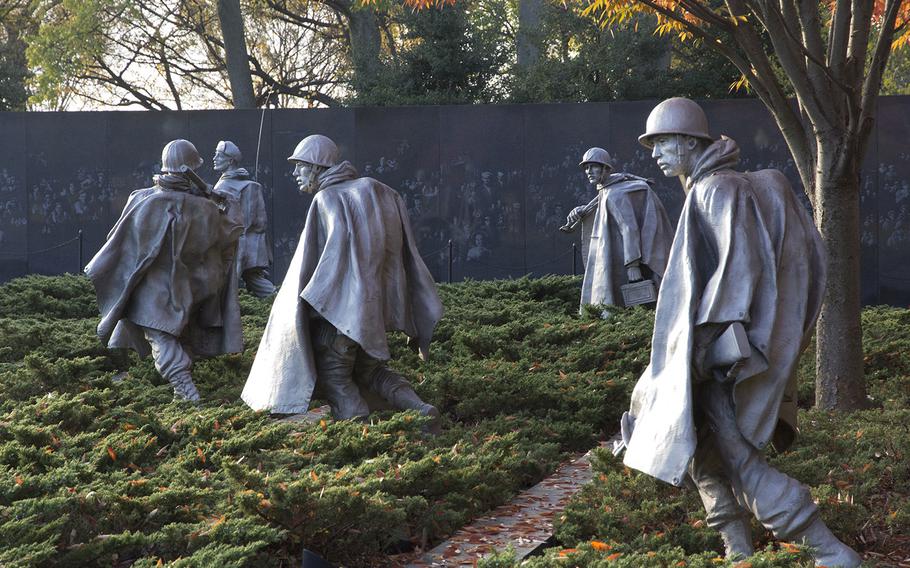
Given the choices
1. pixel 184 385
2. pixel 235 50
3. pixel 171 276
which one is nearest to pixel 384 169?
pixel 235 50

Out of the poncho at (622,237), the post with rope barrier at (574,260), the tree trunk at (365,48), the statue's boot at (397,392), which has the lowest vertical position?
the statue's boot at (397,392)

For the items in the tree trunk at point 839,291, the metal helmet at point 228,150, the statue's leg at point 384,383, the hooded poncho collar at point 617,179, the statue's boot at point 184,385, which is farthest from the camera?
the metal helmet at point 228,150

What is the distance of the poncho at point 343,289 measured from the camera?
7.27 metres

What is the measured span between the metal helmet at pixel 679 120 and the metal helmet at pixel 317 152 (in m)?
3.15

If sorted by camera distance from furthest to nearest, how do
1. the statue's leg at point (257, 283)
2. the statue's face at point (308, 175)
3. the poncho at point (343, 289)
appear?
the statue's leg at point (257, 283), the statue's face at point (308, 175), the poncho at point (343, 289)

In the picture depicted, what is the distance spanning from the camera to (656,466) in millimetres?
4570

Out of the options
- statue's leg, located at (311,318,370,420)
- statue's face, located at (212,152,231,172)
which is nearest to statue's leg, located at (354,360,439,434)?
statue's leg, located at (311,318,370,420)

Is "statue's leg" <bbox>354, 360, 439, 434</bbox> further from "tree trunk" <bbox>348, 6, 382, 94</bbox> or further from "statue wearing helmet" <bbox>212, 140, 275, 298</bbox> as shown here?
"tree trunk" <bbox>348, 6, 382, 94</bbox>

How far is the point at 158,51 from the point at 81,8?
309 centimetres

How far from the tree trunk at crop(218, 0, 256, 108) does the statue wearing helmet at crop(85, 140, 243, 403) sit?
52.7 ft

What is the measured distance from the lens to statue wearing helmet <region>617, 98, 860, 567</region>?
4547mm

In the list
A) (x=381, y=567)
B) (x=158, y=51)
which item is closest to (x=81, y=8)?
(x=158, y=51)

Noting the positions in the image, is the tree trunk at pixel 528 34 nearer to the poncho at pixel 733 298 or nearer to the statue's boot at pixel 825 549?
the poncho at pixel 733 298

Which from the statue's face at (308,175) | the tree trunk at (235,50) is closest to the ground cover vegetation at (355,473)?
the statue's face at (308,175)
